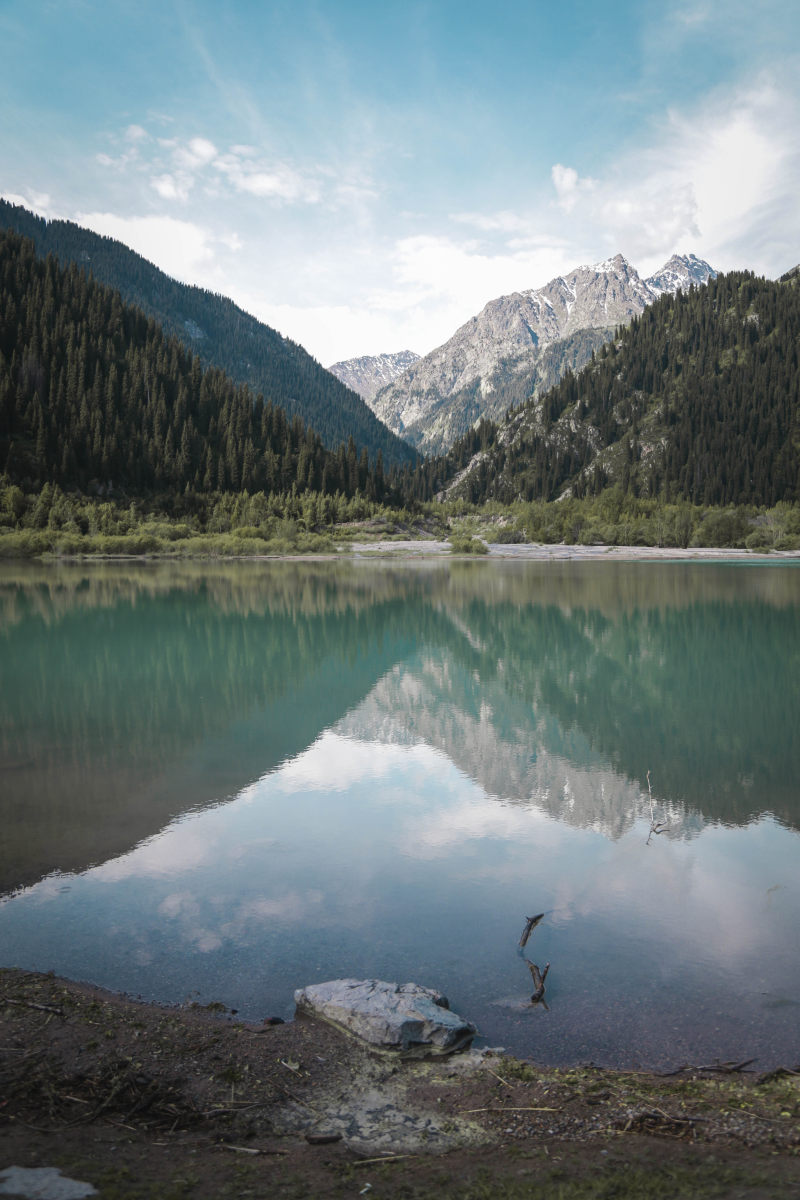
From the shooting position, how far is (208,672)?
18031 mm

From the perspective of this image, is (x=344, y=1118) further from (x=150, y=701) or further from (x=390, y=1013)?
(x=150, y=701)

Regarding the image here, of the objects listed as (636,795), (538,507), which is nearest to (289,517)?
(538,507)

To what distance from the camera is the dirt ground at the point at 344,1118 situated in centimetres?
302

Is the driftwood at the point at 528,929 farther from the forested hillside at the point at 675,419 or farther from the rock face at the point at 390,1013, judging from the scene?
the forested hillside at the point at 675,419

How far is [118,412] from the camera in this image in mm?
99188

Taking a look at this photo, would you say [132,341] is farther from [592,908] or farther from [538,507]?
[592,908]

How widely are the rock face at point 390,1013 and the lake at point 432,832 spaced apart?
272mm

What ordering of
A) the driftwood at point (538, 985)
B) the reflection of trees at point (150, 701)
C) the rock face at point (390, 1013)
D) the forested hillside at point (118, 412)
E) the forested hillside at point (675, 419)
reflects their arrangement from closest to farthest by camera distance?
1. the rock face at point (390, 1013)
2. the driftwood at point (538, 985)
3. the reflection of trees at point (150, 701)
4. the forested hillside at point (118, 412)
5. the forested hillside at point (675, 419)

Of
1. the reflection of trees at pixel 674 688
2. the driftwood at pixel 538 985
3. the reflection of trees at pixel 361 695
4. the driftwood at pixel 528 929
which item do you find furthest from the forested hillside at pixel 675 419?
the driftwood at pixel 538 985

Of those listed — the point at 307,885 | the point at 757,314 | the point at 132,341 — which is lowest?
the point at 307,885

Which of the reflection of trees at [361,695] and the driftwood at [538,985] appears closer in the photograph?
the driftwood at [538,985]

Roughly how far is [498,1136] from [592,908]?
3.28 metres

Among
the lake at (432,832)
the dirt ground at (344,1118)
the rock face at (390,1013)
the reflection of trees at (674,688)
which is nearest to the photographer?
the dirt ground at (344,1118)

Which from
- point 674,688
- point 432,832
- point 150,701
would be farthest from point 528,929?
point 674,688
